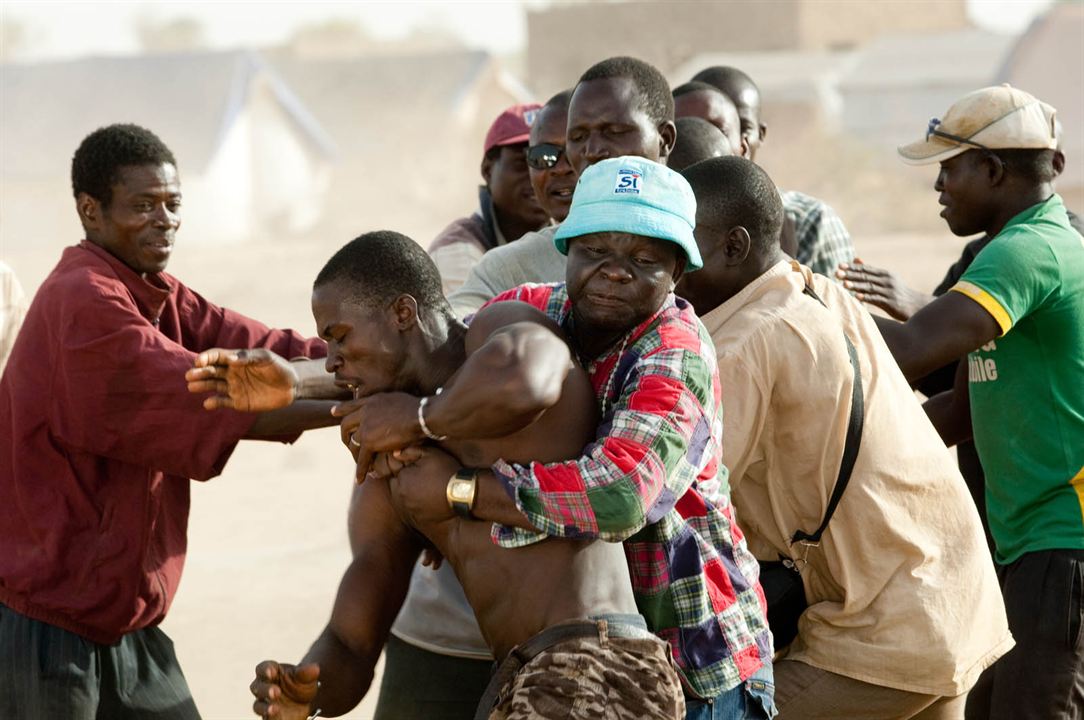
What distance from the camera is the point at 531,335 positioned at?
2959 mm

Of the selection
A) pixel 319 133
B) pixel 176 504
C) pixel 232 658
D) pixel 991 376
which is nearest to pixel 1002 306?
pixel 991 376

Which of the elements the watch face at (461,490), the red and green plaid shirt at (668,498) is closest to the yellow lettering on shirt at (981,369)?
the red and green plaid shirt at (668,498)

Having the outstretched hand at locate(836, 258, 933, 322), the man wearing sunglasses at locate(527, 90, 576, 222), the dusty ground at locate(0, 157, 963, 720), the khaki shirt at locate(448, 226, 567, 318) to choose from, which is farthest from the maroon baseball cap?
the dusty ground at locate(0, 157, 963, 720)

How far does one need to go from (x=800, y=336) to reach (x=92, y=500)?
79.4 inches

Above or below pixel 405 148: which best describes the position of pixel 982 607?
below

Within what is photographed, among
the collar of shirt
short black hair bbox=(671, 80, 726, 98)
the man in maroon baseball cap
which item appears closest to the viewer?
the collar of shirt

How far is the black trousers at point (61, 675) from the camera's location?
412 centimetres

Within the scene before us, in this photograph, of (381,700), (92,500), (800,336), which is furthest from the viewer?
(381,700)

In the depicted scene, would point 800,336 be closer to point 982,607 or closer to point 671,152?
point 982,607

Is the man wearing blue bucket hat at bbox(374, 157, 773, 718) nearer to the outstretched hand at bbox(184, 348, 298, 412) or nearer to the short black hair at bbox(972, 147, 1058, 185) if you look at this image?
the outstretched hand at bbox(184, 348, 298, 412)

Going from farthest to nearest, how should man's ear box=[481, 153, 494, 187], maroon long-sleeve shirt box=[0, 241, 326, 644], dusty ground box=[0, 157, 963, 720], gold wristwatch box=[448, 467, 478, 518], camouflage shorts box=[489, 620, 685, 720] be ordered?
1. dusty ground box=[0, 157, 963, 720]
2. man's ear box=[481, 153, 494, 187]
3. maroon long-sleeve shirt box=[0, 241, 326, 644]
4. gold wristwatch box=[448, 467, 478, 518]
5. camouflage shorts box=[489, 620, 685, 720]

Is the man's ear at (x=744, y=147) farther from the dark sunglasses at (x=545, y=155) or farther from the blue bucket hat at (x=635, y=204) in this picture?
the blue bucket hat at (x=635, y=204)

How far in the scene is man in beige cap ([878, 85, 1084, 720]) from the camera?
4258 millimetres

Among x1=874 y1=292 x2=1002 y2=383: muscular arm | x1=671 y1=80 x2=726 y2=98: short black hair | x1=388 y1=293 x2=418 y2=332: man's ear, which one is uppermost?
x1=671 y1=80 x2=726 y2=98: short black hair
